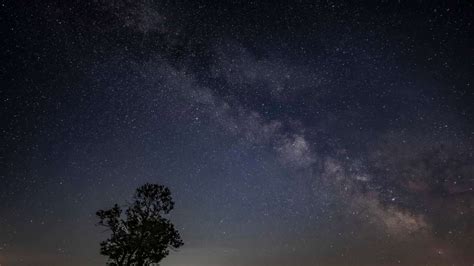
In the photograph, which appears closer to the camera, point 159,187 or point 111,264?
point 111,264

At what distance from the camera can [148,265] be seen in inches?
1683

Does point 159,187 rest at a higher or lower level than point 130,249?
higher

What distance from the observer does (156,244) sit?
4325 centimetres

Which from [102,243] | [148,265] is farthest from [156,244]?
[102,243]

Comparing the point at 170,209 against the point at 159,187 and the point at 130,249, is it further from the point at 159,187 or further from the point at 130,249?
the point at 130,249

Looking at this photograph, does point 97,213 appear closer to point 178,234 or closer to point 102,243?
point 102,243

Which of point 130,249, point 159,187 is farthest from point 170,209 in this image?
point 130,249

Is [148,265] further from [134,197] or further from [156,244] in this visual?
[134,197]

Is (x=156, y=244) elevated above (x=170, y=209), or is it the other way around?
(x=170, y=209)

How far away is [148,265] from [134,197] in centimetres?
643

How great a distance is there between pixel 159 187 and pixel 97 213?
616 centimetres

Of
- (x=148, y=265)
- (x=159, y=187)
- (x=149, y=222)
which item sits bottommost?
(x=148, y=265)

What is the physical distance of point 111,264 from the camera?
41969 millimetres

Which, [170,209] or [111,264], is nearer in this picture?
[111,264]
